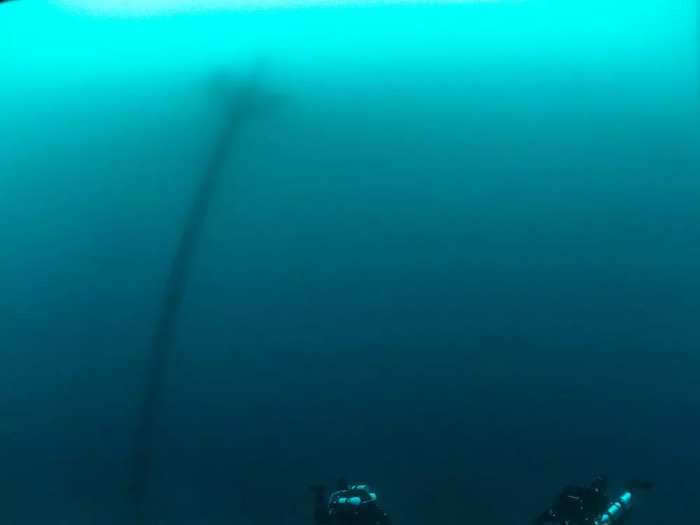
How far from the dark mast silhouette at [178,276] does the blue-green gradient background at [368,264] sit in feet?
0.21

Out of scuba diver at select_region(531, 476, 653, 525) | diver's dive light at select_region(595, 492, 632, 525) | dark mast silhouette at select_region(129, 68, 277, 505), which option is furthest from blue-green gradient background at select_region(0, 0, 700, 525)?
scuba diver at select_region(531, 476, 653, 525)

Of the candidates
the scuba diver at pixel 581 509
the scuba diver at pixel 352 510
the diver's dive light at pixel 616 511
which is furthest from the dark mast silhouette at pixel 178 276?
the diver's dive light at pixel 616 511

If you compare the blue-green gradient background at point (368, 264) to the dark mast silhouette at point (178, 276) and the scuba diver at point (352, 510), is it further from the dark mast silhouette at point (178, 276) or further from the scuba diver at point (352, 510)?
the scuba diver at point (352, 510)

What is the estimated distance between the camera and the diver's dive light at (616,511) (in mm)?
2104

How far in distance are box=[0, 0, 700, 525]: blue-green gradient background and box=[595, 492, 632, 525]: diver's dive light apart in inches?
22.6

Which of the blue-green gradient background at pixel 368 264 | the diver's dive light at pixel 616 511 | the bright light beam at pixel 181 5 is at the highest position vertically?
the bright light beam at pixel 181 5

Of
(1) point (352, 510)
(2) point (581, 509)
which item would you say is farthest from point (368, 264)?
(2) point (581, 509)

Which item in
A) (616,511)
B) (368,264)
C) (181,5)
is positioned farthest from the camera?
(181,5)

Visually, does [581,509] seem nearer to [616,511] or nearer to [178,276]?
[616,511]

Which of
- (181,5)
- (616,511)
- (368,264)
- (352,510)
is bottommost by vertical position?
(616,511)

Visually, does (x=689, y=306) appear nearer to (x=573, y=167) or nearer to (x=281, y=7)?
(x=573, y=167)

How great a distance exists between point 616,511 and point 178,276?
8.84ft

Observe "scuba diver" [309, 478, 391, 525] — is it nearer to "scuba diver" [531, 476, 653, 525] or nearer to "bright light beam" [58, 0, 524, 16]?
"scuba diver" [531, 476, 653, 525]

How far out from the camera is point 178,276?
322cm
